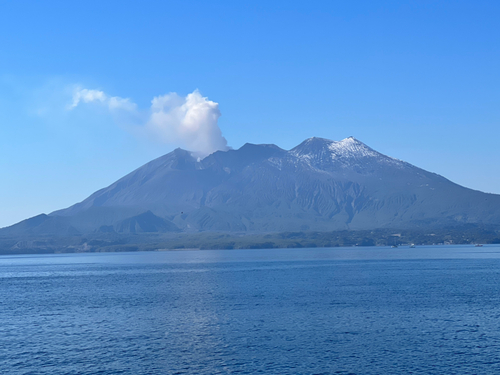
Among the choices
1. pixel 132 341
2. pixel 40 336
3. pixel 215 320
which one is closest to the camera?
pixel 132 341

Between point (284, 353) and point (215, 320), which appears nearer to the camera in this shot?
point (284, 353)

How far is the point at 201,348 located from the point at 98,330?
15390mm

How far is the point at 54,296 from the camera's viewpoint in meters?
96.3

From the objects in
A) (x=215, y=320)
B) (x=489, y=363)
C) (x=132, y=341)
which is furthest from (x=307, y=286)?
(x=489, y=363)

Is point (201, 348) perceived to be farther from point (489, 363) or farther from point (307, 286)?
point (307, 286)

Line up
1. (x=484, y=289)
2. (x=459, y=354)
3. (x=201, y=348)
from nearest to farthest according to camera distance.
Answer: (x=459, y=354) < (x=201, y=348) < (x=484, y=289)

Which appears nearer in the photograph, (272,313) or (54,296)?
(272,313)

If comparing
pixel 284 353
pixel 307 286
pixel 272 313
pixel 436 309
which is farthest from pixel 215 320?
pixel 307 286

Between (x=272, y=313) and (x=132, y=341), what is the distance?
68.7 ft

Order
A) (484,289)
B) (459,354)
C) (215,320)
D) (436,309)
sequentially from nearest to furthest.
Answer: (459,354) → (215,320) → (436,309) → (484,289)

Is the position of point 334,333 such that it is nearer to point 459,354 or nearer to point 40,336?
point 459,354

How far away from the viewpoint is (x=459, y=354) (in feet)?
149

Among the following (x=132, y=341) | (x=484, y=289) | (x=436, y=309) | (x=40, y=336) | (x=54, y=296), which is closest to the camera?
(x=132, y=341)

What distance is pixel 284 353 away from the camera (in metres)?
46.7
